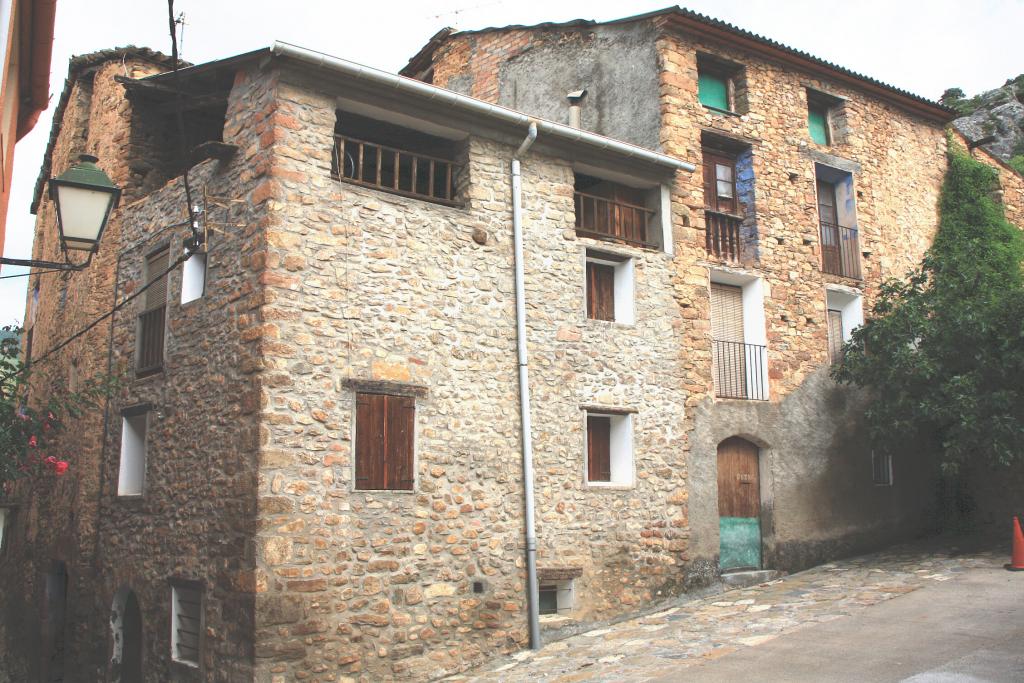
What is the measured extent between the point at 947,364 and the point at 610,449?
194 inches

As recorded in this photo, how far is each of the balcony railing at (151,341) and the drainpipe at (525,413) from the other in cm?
435

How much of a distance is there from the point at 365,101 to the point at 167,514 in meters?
5.24

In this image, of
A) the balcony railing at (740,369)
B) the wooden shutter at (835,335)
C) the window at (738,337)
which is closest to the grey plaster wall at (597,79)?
the window at (738,337)

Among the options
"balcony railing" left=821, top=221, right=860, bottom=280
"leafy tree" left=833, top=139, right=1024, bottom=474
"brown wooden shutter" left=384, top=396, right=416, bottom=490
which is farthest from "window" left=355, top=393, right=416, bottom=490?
"balcony railing" left=821, top=221, right=860, bottom=280

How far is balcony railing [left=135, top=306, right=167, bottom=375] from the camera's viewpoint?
1131cm

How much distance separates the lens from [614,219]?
12.7m

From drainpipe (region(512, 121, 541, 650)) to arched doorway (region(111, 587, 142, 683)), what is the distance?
4.83m

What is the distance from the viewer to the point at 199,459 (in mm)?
10117

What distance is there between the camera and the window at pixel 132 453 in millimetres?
11570

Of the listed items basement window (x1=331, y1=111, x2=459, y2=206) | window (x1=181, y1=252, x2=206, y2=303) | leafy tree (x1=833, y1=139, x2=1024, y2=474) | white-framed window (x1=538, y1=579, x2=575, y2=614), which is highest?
basement window (x1=331, y1=111, x2=459, y2=206)

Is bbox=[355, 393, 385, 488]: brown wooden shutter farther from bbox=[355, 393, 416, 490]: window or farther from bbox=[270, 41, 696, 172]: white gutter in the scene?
bbox=[270, 41, 696, 172]: white gutter

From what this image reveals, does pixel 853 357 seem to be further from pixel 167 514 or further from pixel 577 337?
pixel 167 514

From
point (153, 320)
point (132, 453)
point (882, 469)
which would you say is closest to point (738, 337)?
point (882, 469)

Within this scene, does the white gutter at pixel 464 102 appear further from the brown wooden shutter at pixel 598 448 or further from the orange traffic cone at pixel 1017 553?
the orange traffic cone at pixel 1017 553
